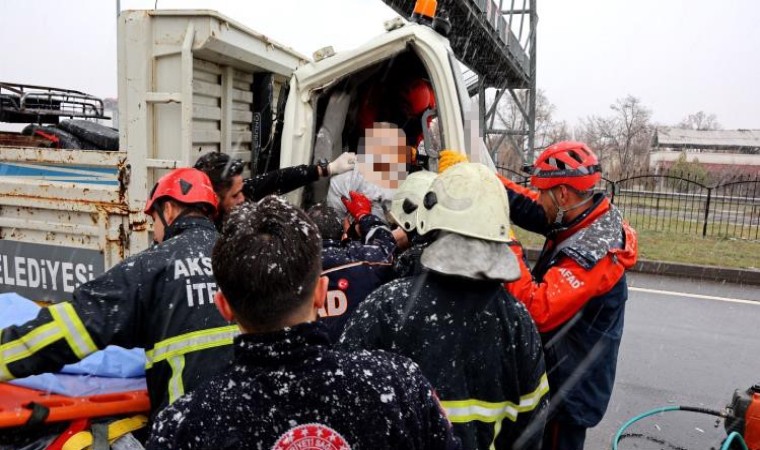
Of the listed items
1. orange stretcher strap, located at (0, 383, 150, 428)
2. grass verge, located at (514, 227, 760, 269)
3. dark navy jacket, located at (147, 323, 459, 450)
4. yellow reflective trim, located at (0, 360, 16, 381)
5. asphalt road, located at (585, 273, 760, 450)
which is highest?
dark navy jacket, located at (147, 323, 459, 450)

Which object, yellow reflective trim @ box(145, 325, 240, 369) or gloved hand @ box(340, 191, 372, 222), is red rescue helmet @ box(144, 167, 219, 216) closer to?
yellow reflective trim @ box(145, 325, 240, 369)

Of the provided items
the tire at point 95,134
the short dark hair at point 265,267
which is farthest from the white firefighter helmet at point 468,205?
the tire at point 95,134

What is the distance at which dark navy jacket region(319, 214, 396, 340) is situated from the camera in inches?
93.4

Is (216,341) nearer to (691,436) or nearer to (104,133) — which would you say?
(104,133)

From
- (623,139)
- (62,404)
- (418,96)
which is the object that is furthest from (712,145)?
(62,404)

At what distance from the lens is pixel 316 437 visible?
1105 mm

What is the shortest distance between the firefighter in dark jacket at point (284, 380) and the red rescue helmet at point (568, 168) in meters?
1.62

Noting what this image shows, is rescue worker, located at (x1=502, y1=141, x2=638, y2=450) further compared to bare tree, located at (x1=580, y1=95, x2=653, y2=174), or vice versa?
bare tree, located at (x1=580, y1=95, x2=653, y2=174)

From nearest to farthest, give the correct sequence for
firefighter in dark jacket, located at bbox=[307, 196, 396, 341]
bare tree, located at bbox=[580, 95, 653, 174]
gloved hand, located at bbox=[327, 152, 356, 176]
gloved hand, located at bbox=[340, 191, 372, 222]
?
firefighter in dark jacket, located at bbox=[307, 196, 396, 341]
gloved hand, located at bbox=[340, 191, 372, 222]
gloved hand, located at bbox=[327, 152, 356, 176]
bare tree, located at bbox=[580, 95, 653, 174]

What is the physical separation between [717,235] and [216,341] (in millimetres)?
12066

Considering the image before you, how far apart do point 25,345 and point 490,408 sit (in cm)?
136

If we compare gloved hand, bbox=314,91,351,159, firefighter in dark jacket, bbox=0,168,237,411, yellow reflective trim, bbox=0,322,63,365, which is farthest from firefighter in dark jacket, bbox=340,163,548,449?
gloved hand, bbox=314,91,351,159

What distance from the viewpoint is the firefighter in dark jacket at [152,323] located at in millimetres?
1697

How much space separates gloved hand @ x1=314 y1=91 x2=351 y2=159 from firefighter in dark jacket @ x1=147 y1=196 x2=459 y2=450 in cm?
251
